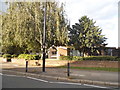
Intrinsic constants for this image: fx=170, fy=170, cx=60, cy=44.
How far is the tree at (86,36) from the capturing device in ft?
80.0

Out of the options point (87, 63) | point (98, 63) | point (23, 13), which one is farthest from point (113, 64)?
point (23, 13)

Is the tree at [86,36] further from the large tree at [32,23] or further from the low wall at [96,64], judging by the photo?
the low wall at [96,64]

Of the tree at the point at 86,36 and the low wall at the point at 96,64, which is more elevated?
the tree at the point at 86,36

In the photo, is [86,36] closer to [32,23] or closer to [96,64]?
[96,64]

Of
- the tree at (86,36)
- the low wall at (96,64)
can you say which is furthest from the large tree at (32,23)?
the tree at (86,36)

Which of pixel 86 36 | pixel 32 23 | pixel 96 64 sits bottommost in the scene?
pixel 96 64

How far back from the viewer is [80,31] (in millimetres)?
25078

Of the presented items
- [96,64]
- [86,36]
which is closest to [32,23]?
[96,64]

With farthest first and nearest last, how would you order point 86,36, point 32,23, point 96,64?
point 86,36 < point 32,23 < point 96,64

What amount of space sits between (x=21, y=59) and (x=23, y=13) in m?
7.34

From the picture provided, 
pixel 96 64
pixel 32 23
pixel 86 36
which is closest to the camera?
pixel 96 64

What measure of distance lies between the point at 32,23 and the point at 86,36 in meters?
9.12

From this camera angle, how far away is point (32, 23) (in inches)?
731

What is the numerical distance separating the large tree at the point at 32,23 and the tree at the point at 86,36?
527cm
